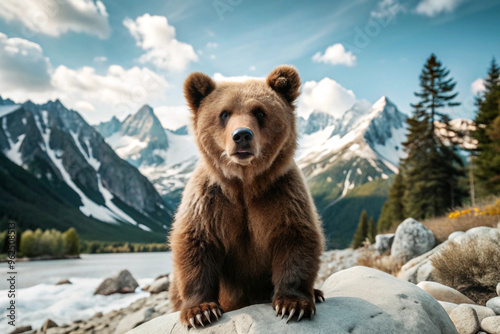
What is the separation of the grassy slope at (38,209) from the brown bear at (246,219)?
126392 mm

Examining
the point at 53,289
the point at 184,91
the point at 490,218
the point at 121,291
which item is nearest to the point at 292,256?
the point at 184,91

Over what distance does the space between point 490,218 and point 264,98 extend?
9.92 m

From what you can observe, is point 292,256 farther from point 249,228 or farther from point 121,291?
point 121,291

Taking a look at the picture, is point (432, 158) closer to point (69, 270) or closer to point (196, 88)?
point (196, 88)

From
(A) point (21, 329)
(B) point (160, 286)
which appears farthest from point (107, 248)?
(A) point (21, 329)

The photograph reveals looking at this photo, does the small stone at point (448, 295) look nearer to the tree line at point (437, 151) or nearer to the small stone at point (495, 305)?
the small stone at point (495, 305)

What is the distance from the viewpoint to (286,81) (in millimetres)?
4582

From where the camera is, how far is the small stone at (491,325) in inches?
173

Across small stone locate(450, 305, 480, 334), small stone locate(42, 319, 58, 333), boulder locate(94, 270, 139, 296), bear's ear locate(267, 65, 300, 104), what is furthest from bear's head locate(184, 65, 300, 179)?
boulder locate(94, 270, 139, 296)

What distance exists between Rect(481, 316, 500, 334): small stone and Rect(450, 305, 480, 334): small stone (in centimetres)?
8

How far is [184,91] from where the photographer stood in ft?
15.3

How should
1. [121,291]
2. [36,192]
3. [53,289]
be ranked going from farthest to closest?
[36,192] → [53,289] → [121,291]

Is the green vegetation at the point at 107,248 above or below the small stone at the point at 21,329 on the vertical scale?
below

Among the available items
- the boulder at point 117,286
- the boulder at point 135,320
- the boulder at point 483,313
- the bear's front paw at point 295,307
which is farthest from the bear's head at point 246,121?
the boulder at point 117,286
